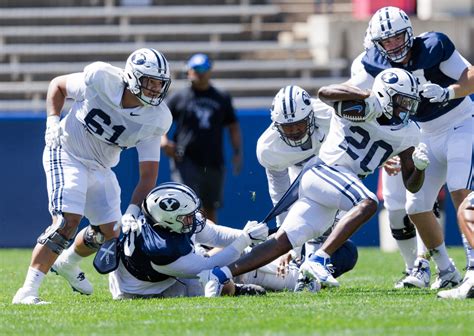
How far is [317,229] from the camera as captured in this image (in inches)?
280

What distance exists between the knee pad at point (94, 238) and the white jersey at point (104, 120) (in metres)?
0.50

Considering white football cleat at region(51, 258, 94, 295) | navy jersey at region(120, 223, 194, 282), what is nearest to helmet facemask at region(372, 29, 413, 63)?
navy jersey at region(120, 223, 194, 282)

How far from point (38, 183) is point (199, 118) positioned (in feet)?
6.57

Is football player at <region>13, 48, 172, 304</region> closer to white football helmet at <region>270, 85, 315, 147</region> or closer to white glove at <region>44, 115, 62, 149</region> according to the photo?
white glove at <region>44, 115, 62, 149</region>

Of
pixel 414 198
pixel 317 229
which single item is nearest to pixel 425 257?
pixel 414 198

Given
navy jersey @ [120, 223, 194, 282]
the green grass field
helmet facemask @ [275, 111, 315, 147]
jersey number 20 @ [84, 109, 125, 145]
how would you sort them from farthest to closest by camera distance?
helmet facemask @ [275, 111, 315, 147] < jersey number 20 @ [84, 109, 125, 145] < navy jersey @ [120, 223, 194, 282] < the green grass field

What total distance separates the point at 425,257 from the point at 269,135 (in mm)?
1362

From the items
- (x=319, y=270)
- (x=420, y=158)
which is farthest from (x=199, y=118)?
(x=319, y=270)

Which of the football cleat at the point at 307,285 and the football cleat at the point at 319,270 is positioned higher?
the football cleat at the point at 319,270

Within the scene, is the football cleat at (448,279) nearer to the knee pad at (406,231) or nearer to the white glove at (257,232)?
the knee pad at (406,231)

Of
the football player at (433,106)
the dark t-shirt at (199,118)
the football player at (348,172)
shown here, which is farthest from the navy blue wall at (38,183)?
the football player at (348,172)

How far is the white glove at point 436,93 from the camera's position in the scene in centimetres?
735

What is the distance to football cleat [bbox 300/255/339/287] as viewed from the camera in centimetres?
671

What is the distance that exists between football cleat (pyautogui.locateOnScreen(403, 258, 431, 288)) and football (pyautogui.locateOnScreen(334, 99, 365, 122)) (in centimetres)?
131
